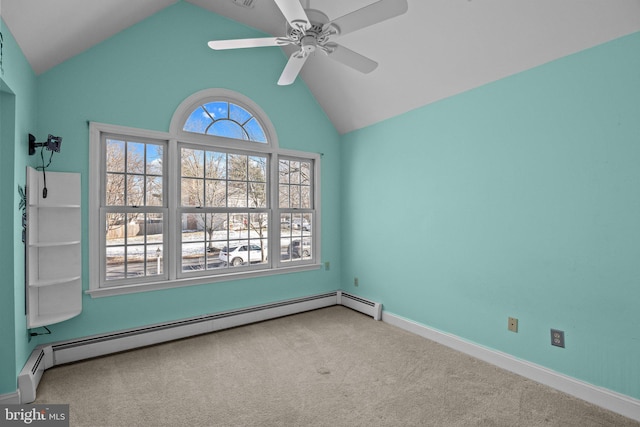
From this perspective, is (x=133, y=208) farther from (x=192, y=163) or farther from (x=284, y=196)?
(x=284, y=196)

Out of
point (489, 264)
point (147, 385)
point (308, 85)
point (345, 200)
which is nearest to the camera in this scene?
point (147, 385)

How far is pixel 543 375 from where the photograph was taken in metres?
2.37

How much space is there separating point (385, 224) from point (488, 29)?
216 cm

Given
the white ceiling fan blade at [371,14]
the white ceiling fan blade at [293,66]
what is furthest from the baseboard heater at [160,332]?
the white ceiling fan blade at [371,14]

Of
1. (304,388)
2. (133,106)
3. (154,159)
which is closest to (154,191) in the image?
(154,159)

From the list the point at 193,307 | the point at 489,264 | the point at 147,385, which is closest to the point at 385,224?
the point at 489,264

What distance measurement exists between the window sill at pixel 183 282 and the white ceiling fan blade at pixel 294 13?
2.64 m

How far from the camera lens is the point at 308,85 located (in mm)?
4105

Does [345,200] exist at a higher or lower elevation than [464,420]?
higher

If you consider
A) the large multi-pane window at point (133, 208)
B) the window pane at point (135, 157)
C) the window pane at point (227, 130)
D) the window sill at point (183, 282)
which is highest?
the window pane at point (227, 130)

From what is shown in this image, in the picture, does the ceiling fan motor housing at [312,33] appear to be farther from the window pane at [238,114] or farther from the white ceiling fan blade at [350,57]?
the window pane at [238,114]

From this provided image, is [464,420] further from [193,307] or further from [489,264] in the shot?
[193,307]

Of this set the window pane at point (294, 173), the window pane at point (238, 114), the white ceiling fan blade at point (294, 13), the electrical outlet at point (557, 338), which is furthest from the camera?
the window pane at point (294, 173)

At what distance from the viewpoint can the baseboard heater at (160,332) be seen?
7.62 ft
